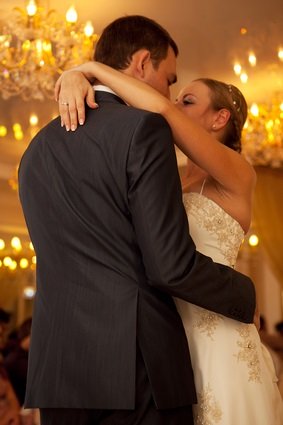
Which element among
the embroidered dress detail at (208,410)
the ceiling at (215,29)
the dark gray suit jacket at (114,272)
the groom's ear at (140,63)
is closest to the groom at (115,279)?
the dark gray suit jacket at (114,272)

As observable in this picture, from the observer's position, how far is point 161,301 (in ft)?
6.64

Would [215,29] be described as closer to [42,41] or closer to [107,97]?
[42,41]

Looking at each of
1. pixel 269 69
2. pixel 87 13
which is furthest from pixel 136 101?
pixel 269 69

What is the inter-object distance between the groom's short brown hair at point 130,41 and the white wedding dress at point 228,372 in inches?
30.1

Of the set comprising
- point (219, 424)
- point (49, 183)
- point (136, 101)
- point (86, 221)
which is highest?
point (136, 101)

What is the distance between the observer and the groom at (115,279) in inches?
76.3

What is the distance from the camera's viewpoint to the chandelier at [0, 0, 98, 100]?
21.9ft

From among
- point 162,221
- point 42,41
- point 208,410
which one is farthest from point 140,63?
point 42,41

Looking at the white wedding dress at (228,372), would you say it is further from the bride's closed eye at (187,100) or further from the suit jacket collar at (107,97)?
the bride's closed eye at (187,100)

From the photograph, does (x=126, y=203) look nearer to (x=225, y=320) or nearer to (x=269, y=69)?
(x=225, y=320)

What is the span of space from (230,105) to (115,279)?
1.14 metres

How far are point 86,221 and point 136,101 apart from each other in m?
0.43

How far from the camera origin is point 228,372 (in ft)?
7.48

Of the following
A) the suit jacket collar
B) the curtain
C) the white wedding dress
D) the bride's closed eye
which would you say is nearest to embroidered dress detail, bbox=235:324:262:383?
the white wedding dress
